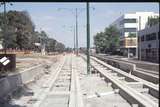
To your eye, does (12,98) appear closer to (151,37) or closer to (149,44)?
(149,44)

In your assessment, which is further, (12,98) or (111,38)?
(111,38)

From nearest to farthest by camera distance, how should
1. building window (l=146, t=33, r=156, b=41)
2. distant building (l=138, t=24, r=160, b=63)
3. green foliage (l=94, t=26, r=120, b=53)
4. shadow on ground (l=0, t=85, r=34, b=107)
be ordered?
shadow on ground (l=0, t=85, r=34, b=107) < distant building (l=138, t=24, r=160, b=63) < building window (l=146, t=33, r=156, b=41) < green foliage (l=94, t=26, r=120, b=53)

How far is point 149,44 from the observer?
94750 mm

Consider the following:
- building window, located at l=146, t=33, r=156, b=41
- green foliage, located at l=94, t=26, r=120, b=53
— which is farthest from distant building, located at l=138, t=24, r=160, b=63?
green foliage, located at l=94, t=26, r=120, b=53

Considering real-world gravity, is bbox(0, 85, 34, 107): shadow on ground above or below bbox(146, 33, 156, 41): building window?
below

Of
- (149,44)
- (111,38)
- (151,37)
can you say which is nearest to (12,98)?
(149,44)

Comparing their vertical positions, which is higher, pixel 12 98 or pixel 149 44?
pixel 149 44

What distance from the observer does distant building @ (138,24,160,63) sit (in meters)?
90.8

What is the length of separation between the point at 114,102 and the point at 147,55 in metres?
86.9

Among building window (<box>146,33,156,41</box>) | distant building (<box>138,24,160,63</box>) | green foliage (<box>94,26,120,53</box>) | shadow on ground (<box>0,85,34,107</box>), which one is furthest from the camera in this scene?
green foliage (<box>94,26,120,53</box>)

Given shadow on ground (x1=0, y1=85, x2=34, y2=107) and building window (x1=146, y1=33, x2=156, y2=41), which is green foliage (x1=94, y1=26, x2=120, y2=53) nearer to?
building window (x1=146, y1=33, x2=156, y2=41)

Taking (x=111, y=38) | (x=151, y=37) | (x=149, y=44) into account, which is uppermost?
(x=111, y=38)

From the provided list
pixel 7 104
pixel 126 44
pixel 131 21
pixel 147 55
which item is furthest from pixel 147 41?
pixel 7 104

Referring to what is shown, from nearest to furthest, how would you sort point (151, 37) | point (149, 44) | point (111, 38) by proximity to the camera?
1. point (149, 44)
2. point (151, 37)
3. point (111, 38)
